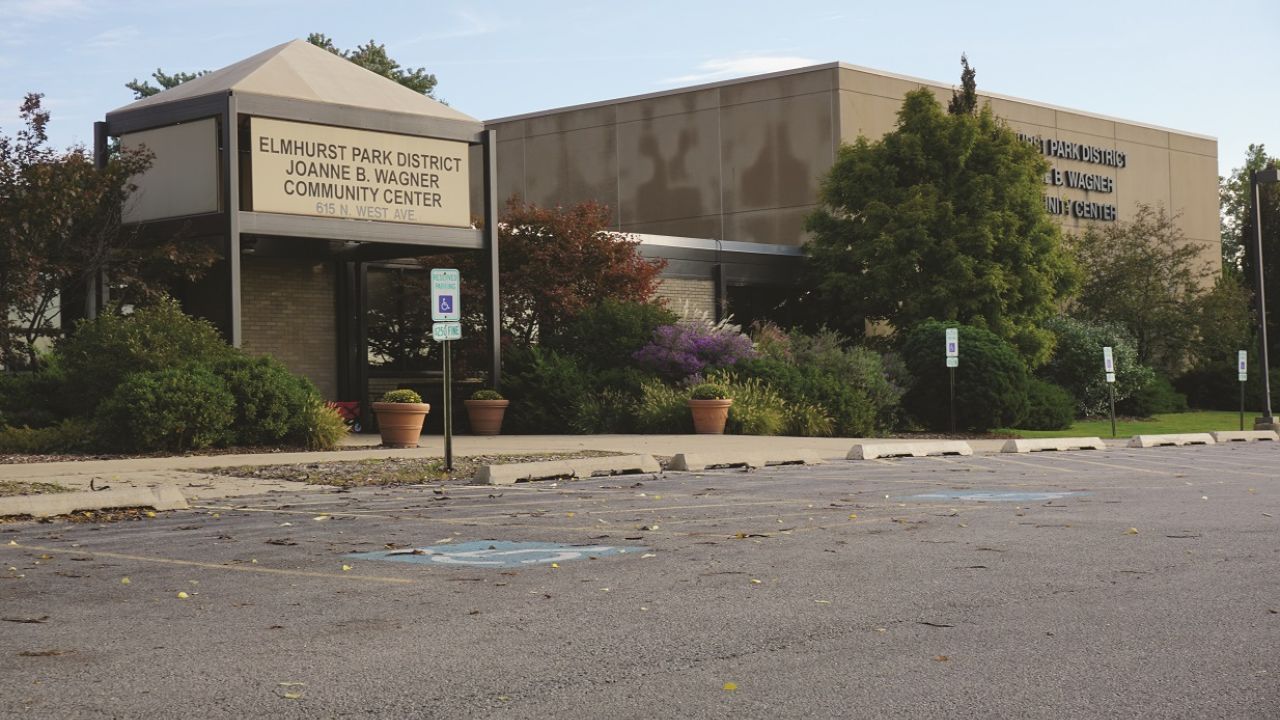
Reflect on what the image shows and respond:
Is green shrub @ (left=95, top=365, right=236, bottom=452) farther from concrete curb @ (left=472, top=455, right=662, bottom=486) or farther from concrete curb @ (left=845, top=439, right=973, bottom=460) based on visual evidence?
concrete curb @ (left=845, top=439, right=973, bottom=460)

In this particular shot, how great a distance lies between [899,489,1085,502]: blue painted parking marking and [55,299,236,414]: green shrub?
12.2 metres

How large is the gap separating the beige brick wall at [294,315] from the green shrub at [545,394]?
4.03 metres

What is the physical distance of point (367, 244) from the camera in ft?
96.8

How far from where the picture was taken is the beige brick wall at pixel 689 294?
36.8m

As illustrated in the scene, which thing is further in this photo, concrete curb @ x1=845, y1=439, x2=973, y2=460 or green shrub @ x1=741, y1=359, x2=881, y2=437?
green shrub @ x1=741, y1=359, x2=881, y2=437

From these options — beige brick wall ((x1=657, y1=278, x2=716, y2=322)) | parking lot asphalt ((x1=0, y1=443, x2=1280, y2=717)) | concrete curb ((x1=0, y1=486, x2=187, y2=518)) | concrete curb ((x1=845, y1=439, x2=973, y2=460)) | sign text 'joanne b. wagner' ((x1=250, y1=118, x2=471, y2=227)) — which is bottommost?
concrete curb ((x1=845, y1=439, x2=973, y2=460))

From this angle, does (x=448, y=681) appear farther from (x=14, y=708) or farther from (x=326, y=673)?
(x=14, y=708)

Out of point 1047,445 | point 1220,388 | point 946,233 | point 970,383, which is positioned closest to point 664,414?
point 1047,445

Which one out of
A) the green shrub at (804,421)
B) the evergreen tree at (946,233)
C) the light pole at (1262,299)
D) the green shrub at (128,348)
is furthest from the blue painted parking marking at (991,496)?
the evergreen tree at (946,233)

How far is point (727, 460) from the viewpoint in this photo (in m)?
20.7

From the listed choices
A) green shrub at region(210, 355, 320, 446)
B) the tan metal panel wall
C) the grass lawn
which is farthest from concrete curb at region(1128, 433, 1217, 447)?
green shrub at region(210, 355, 320, 446)

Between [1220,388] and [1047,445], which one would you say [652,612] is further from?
[1220,388]

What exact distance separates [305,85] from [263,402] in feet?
23.9

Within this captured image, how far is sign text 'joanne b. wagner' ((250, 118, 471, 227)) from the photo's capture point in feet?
83.2
